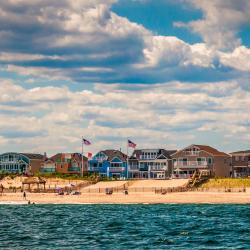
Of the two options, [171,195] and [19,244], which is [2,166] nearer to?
[171,195]

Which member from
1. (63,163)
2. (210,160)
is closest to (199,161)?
(210,160)

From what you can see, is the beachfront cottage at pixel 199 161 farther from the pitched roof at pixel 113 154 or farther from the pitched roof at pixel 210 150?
the pitched roof at pixel 113 154

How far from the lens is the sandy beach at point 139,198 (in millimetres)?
106188

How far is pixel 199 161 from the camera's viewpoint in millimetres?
161500

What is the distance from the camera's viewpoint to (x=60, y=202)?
112438 mm

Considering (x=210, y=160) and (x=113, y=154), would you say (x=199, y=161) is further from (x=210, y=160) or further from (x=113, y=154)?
(x=113, y=154)

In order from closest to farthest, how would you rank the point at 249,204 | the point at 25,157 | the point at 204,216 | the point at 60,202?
1. the point at 204,216
2. the point at 249,204
3. the point at 60,202
4. the point at 25,157

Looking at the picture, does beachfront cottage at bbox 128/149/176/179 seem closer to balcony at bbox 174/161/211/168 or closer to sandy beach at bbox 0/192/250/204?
balcony at bbox 174/161/211/168

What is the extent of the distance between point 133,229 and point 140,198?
161 feet

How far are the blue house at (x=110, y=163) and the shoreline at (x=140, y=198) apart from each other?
5575 centimetres

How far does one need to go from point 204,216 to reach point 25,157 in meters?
115

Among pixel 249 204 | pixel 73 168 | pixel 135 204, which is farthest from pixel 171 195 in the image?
pixel 73 168

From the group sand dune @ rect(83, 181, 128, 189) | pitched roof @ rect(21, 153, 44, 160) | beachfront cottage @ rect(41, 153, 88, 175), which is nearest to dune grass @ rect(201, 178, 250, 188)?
sand dune @ rect(83, 181, 128, 189)

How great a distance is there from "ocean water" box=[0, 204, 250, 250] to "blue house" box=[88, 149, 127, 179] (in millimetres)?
83444
